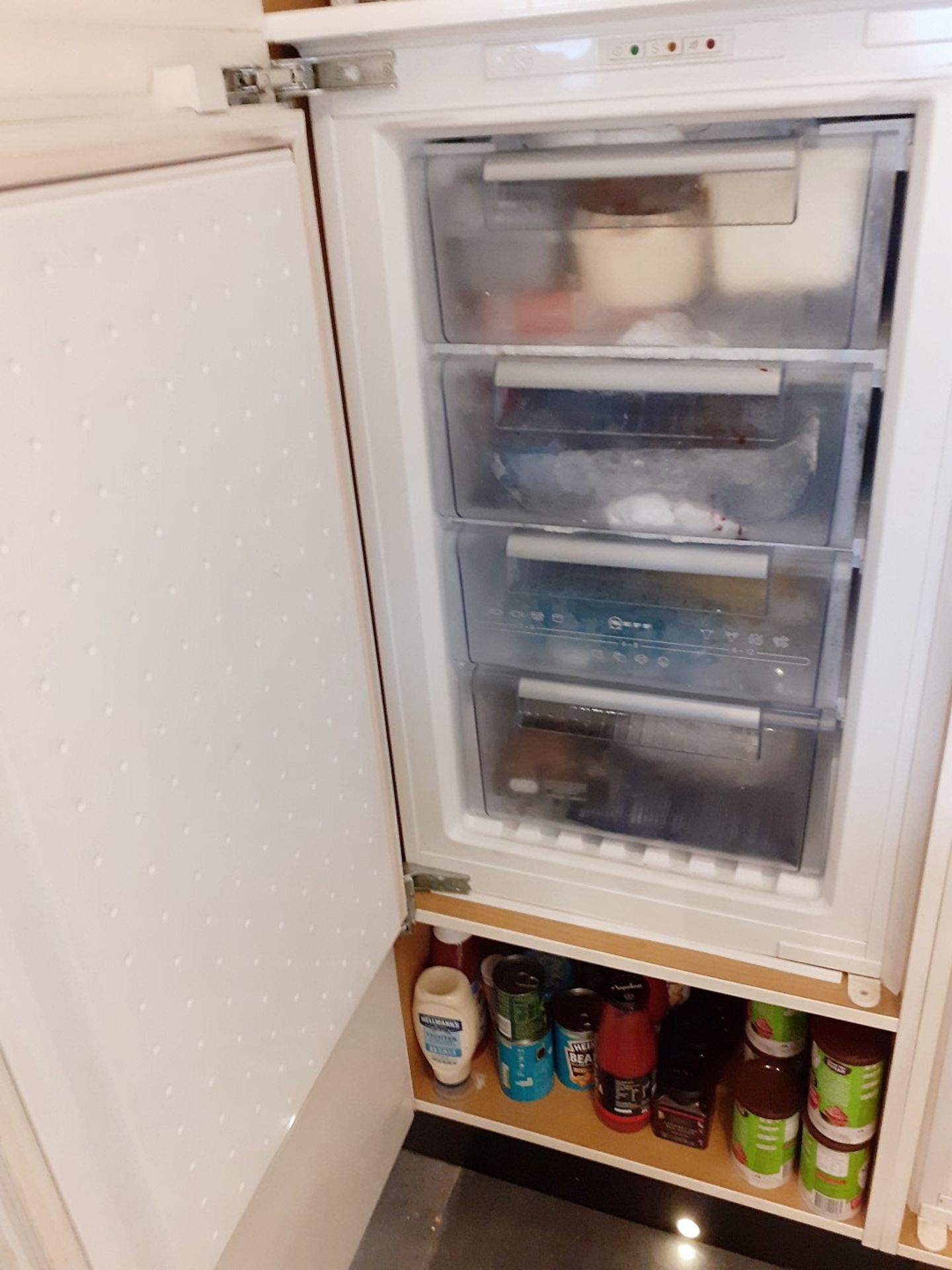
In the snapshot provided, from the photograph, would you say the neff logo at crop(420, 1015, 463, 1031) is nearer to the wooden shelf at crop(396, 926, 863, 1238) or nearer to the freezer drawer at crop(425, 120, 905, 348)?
the wooden shelf at crop(396, 926, 863, 1238)

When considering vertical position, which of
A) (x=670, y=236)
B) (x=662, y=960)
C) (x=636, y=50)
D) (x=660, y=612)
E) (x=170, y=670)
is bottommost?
(x=662, y=960)

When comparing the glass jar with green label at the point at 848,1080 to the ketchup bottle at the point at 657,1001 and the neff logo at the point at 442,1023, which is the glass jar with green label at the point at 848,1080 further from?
the neff logo at the point at 442,1023

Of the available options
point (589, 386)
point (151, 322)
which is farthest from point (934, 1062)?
point (151, 322)

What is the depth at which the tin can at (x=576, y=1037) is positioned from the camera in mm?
1320

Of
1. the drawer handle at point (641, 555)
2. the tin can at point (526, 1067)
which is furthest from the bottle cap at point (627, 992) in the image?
the drawer handle at point (641, 555)

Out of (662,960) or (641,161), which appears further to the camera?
(662,960)

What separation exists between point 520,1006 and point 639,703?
49 centimetres

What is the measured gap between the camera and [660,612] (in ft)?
3.35

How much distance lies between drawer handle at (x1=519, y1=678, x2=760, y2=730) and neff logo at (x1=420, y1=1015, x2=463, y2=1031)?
0.49 m

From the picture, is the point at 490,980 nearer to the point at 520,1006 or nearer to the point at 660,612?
the point at 520,1006

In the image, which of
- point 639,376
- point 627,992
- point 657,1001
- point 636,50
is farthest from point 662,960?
point 636,50

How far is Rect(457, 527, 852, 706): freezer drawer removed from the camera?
3.11 ft

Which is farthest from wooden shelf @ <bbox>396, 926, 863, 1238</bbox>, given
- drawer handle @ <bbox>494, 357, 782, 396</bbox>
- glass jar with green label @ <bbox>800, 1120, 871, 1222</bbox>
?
drawer handle @ <bbox>494, 357, 782, 396</bbox>

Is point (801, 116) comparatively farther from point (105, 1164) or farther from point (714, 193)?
point (105, 1164)
